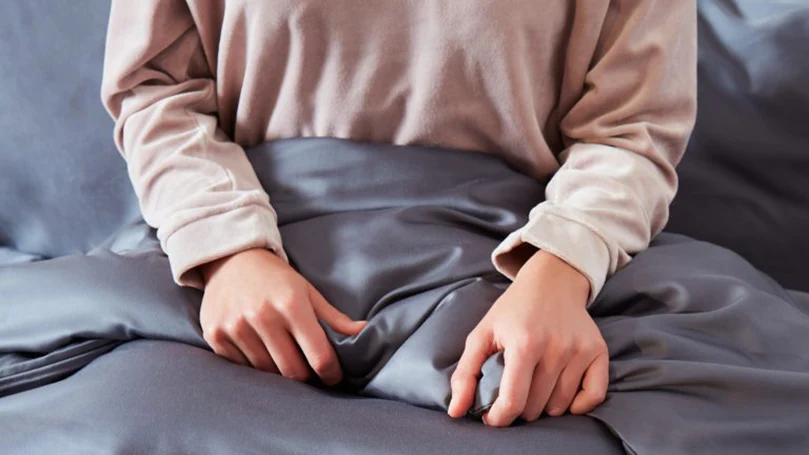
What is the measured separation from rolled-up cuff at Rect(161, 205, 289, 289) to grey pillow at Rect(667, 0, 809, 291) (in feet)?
1.53

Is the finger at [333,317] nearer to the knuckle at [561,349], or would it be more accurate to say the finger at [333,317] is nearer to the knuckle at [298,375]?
the knuckle at [298,375]

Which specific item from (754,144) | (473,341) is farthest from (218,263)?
(754,144)

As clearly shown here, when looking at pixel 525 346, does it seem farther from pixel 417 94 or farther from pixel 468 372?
pixel 417 94

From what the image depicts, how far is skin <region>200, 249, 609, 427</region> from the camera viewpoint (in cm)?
68

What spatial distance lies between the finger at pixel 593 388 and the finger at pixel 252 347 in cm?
23

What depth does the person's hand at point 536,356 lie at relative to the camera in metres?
0.67

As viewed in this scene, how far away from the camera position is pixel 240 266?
792 mm

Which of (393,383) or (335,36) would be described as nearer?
(393,383)

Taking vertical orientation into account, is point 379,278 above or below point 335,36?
below

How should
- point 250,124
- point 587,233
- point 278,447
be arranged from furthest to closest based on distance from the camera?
1. point 250,124
2. point 587,233
3. point 278,447

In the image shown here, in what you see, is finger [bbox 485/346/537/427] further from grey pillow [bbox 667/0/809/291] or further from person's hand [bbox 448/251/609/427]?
grey pillow [bbox 667/0/809/291]

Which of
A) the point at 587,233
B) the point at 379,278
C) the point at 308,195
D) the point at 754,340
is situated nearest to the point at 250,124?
the point at 308,195

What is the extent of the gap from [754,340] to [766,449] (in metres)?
0.10

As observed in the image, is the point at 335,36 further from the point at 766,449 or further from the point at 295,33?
the point at 766,449
